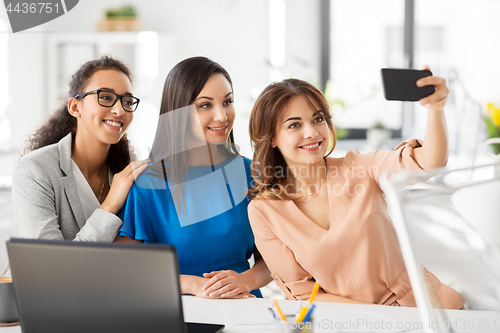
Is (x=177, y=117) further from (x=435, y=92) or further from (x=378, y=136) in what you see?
(x=378, y=136)

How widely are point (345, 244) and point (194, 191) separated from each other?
47cm

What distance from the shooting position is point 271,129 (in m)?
1.25

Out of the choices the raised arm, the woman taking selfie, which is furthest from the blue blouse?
the raised arm

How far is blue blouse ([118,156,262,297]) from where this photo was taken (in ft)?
4.21

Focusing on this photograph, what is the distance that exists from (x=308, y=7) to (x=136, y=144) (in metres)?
2.60

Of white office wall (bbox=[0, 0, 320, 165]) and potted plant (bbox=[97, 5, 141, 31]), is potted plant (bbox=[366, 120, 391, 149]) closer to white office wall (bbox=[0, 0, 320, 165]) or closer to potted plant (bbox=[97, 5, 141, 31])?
white office wall (bbox=[0, 0, 320, 165])

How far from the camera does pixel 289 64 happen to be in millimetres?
3639

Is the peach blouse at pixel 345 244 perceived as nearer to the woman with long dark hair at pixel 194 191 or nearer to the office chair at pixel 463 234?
the woman with long dark hair at pixel 194 191

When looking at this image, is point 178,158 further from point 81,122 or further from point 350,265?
point 350,265

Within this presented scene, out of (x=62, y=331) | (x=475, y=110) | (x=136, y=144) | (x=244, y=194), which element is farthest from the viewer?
(x=475, y=110)

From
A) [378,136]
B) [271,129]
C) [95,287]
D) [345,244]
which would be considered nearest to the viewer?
[95,287]

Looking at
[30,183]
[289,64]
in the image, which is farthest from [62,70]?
[30,183]

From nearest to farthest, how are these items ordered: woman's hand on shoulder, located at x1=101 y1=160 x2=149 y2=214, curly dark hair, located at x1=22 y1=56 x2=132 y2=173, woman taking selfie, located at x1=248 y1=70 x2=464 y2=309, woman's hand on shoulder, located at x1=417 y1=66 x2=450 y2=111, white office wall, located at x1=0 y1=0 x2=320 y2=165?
woman's hand on shoulder, located at x1=417 y1=66 x2=450 y2=111 → woman taking selfie, located at x1=248 y1=70 x2=464 y2=309 → woman's hand on shoulder, located at x1=101 y1=160 x2=149 y2=214 → curly dark hair, located at x1=22 y1=56 x2=132 y2=173 → white office wall, located at x1=0 y1=0 x2=320 y2=165

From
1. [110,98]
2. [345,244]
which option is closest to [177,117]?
[110,98]
